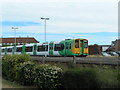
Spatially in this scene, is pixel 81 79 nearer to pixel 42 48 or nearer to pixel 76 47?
pixel 76 47

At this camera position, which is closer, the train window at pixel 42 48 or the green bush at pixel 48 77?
the green bush at pixel 48 77

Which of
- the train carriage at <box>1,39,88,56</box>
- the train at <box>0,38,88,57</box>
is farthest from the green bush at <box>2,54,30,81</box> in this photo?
the train carriage at <box>1,39,88,56</box>

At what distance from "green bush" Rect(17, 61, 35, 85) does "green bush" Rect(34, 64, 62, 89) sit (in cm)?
92

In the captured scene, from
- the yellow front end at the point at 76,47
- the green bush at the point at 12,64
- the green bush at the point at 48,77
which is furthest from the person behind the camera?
the yellow front end at the point at 76,47

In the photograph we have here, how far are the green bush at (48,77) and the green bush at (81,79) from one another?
1133 millimetres

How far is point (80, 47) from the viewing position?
32.5 m

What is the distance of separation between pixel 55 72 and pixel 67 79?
1509mm

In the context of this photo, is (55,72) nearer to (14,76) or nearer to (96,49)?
(14,76)

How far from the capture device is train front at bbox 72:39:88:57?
104ft

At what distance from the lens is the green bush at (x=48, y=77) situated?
33.5ft

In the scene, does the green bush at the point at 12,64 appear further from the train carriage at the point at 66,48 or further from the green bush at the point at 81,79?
the train carriage at the point at 66,48

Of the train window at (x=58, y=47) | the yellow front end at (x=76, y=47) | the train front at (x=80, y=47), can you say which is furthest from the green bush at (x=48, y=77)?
the train window at (x=58, y=47)

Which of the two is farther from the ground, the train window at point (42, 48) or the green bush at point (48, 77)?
the train window at point (42, 48)

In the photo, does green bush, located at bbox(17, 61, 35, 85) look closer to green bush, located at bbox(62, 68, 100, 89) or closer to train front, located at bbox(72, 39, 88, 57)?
green bush, located at bbox(62, 68, 100, 89)
